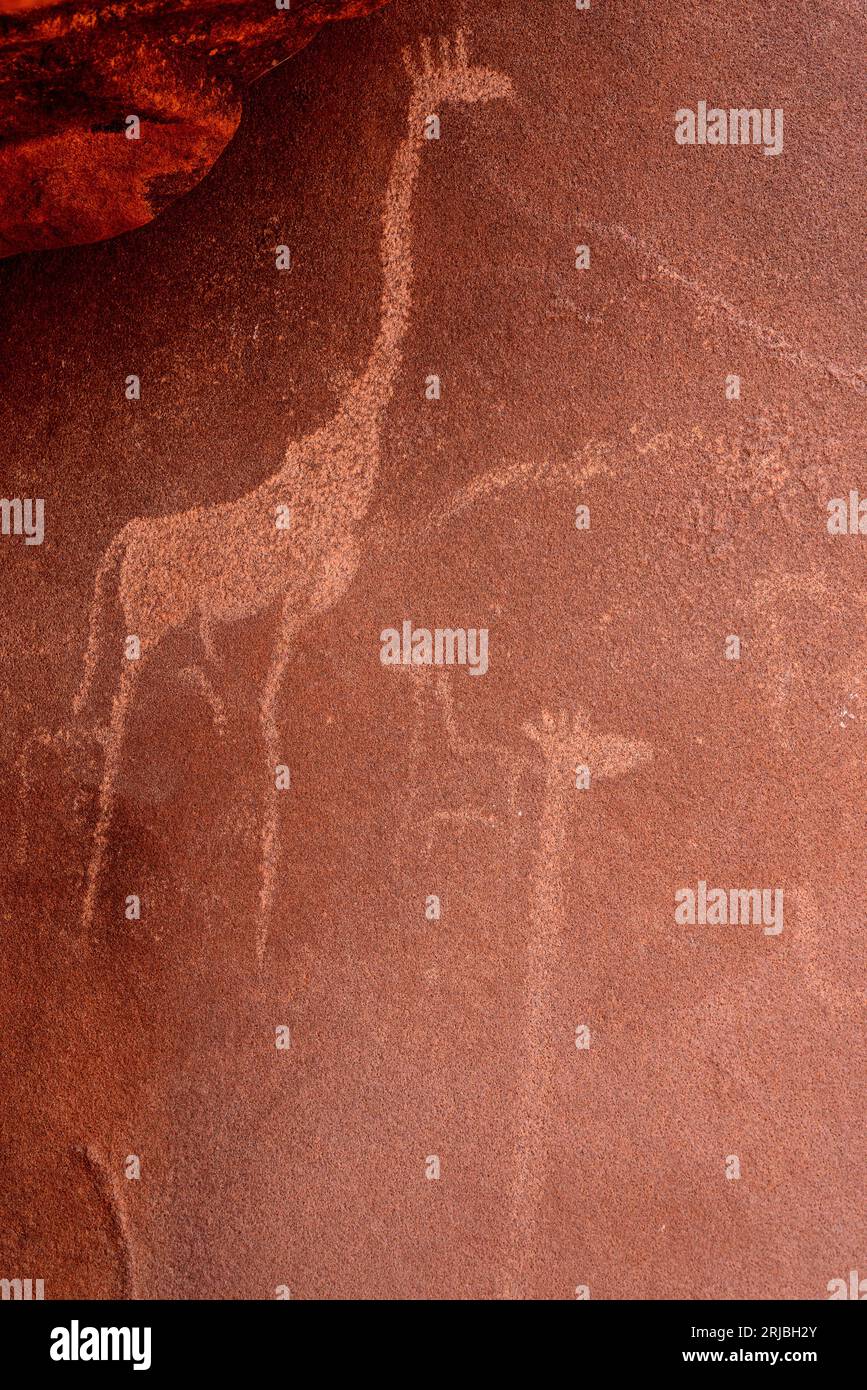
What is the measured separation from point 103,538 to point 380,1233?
1868 mm

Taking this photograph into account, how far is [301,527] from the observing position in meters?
2.64

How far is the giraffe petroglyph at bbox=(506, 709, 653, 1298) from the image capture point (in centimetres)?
254

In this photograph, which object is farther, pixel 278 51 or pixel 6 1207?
pixel 6 1207

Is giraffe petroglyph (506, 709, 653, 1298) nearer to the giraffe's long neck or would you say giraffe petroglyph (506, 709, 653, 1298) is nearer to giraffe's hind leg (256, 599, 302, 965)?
giraffe's hind leg (256, 599, 302, 965)

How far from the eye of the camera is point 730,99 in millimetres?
2607

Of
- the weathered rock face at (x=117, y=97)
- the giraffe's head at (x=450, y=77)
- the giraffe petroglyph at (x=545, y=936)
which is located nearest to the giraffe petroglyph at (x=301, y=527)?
the giraffe's head at (x=450, y=77)

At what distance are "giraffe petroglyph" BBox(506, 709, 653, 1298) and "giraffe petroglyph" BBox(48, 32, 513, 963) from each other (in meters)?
0.66

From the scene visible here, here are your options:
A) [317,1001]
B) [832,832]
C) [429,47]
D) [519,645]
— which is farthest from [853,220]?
[317,1001]

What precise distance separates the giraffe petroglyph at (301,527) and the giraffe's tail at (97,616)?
0.09 meters

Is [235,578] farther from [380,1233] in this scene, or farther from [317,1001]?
[380,1233]

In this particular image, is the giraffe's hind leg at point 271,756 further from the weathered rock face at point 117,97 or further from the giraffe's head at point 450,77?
the giraffe's head at point 450,77

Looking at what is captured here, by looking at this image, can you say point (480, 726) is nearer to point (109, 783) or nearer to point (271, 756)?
point (271, 756)

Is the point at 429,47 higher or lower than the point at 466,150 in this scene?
higher

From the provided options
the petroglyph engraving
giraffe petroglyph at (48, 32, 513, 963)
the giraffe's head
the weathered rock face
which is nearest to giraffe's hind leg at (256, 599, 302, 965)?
giraffe petroglyph at (48, 32, 513, 963)
